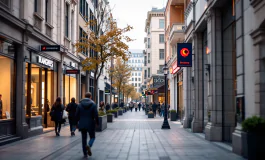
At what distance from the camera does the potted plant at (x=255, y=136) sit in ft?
27.4

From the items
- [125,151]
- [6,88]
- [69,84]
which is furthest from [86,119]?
[69,84]

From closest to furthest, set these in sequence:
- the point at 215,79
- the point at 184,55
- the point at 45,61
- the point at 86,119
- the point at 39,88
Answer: the point at 86,119 < the point at 215,79 < the point at 184,55 < the point at 39,88 < the point at 45,61

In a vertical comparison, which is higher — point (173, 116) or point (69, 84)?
point (69, 84)

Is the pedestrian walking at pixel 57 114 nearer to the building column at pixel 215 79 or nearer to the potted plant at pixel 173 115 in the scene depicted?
the building column at pixel 215 79

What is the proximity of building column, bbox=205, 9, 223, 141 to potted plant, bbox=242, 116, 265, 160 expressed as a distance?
619 cm

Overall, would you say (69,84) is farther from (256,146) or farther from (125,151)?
(256,146)

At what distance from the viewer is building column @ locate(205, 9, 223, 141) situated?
48.8 feet

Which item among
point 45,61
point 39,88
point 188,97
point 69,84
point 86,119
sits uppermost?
point 45,61

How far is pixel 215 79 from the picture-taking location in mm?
14930

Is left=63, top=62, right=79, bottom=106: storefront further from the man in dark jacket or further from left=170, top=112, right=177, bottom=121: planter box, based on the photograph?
the man in dark jacket

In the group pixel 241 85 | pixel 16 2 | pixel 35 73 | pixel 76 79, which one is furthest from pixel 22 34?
pixel 76 79

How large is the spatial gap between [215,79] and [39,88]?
9.85 m

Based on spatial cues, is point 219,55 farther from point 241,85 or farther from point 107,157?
point 107,157

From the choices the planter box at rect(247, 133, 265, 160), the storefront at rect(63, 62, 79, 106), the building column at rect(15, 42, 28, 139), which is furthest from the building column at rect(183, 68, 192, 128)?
the planter box at rect(247, 133, 265, 160)
